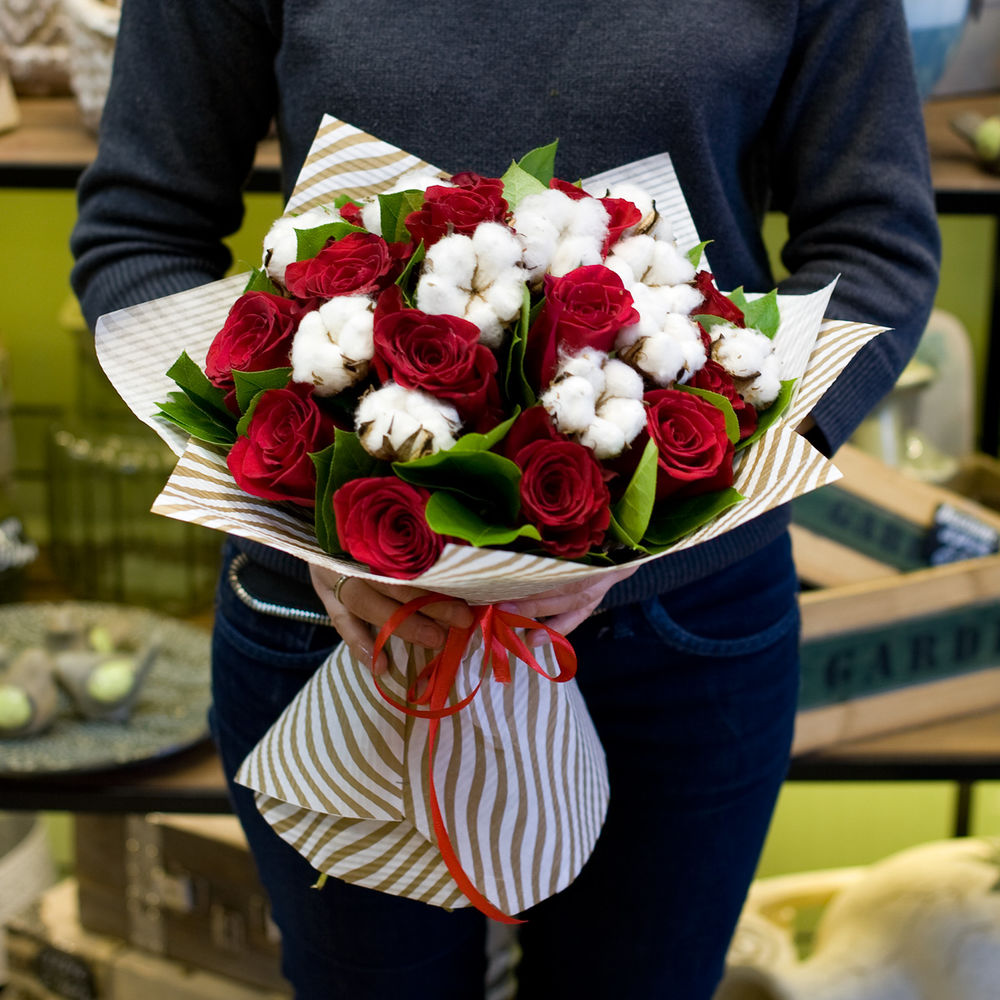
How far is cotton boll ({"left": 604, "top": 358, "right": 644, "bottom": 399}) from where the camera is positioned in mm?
580

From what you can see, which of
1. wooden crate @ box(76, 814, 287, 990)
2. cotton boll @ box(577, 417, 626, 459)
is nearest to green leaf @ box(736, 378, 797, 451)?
cotton boll @ box(577, 417, 626, 459)

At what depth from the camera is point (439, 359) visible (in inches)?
22.0

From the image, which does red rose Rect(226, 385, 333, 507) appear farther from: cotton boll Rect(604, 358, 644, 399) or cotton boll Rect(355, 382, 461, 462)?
cotton boll Rect(604, 358, 644, 399)

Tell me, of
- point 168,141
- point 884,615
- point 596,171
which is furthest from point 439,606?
point 884,615

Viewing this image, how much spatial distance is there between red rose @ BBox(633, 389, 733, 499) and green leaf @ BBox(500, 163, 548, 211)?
0.14 m

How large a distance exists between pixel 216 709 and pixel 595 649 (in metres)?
0.30

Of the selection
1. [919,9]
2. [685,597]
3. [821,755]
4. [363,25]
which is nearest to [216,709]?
[685,597]

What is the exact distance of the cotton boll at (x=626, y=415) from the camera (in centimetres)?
57

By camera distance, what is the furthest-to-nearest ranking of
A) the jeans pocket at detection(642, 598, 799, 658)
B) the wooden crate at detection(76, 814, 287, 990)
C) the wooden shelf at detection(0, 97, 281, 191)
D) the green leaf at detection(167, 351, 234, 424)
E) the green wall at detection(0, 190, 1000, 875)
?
the green wall at detection(0, 190, 1000, 875) < the wooden crate at detection(76, 814, 287, 990) < the wooden shelf at detection(0, 97, 281, 191) < the jeans pocket at detection(642, 598, 799, 658) < the green leaf at detection(167, 351, 234, 424)

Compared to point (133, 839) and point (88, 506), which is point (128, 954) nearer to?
point (133, 839)

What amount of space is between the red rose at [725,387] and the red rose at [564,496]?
0.31 ft

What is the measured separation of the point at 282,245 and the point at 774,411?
0.29 meters

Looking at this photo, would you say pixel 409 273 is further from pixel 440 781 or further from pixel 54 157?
pixel 54 157

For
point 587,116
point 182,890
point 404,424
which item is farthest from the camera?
point 182,890
